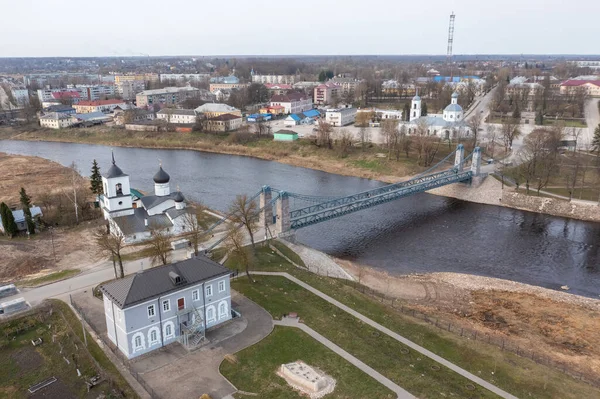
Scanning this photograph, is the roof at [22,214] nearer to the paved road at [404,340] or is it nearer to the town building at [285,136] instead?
the paved road at [404,340]

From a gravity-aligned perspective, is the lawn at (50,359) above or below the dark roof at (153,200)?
below

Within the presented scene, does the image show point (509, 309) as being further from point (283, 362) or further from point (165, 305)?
point (165, 305)

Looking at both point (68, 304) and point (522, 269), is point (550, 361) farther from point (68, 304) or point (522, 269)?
point (68, 304)

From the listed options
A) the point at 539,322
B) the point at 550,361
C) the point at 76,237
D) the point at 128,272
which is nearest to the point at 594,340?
the point at 539,322

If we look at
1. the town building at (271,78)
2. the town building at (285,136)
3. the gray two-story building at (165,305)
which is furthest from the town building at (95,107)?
the gray two-story building at (165,305)

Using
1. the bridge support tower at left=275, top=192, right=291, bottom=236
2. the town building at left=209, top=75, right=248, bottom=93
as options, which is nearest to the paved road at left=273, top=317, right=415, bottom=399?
the bridge support tower at left=275, top=192, right=291, bottom=236

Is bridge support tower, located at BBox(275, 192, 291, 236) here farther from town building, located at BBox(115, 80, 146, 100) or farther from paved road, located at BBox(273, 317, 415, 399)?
town building, located at BBox(115, 80, 146, 100)

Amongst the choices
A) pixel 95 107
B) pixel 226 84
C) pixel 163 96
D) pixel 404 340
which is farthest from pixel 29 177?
pixel 226 84
